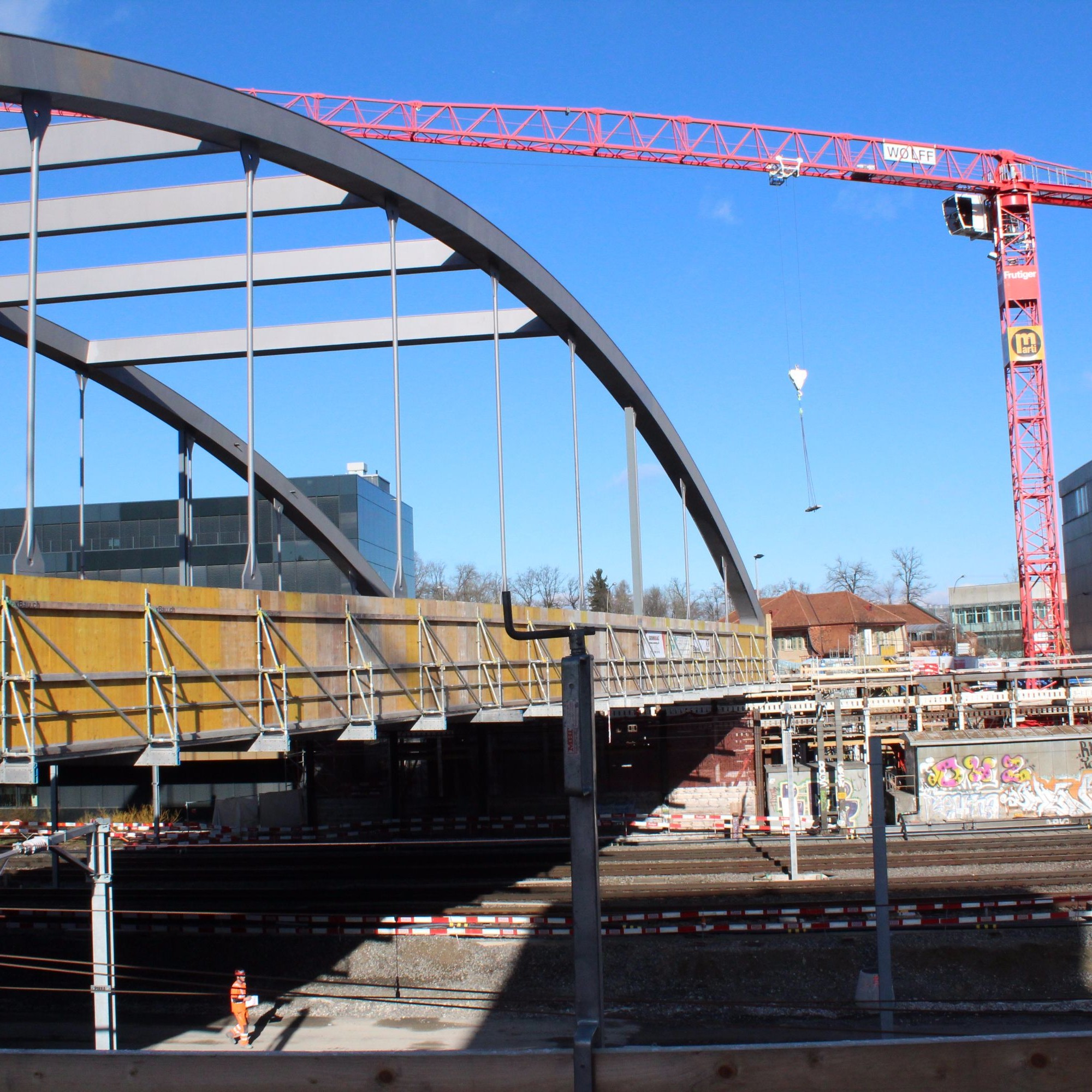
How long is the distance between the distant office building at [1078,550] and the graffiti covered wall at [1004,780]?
89.3 feet

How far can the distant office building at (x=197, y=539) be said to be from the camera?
123 ft

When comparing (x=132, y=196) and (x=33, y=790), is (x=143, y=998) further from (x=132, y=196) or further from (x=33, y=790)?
(x=33, y=790)

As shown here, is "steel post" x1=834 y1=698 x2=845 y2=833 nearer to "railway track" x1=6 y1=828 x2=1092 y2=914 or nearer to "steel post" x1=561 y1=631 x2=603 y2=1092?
"railway track" x1=6 y1=828 x2=1092 y2=914

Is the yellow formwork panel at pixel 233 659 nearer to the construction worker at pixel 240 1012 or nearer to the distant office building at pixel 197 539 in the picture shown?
the construction worker at pixel 240 1012

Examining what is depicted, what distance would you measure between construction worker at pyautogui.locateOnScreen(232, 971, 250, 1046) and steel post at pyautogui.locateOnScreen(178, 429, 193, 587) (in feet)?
24.8

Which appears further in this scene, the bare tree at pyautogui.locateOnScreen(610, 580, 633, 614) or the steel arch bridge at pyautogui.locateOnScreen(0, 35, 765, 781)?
the bare tree at pyautogui.locateOnScreen(610, 580, 633, 614)

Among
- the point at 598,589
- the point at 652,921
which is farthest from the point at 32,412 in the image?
the point at 598,589

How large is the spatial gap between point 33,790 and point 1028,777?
93.9 ft

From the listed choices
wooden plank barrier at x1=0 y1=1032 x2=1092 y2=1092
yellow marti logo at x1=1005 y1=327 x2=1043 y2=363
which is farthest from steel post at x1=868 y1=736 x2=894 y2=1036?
yellow marti logo at x1=1005 y1=327 x2=1043 y2=363

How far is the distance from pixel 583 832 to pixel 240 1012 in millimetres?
12109

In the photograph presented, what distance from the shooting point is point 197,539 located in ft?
128

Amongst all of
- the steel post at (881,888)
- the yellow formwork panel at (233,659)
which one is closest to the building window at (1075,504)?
the yellow formwork panel at (233,659)

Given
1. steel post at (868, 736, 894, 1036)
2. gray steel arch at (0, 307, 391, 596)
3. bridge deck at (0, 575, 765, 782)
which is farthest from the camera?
gray steel arch at (0, 307, 391, 596)

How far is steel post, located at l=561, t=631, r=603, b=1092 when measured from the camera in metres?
2.97
